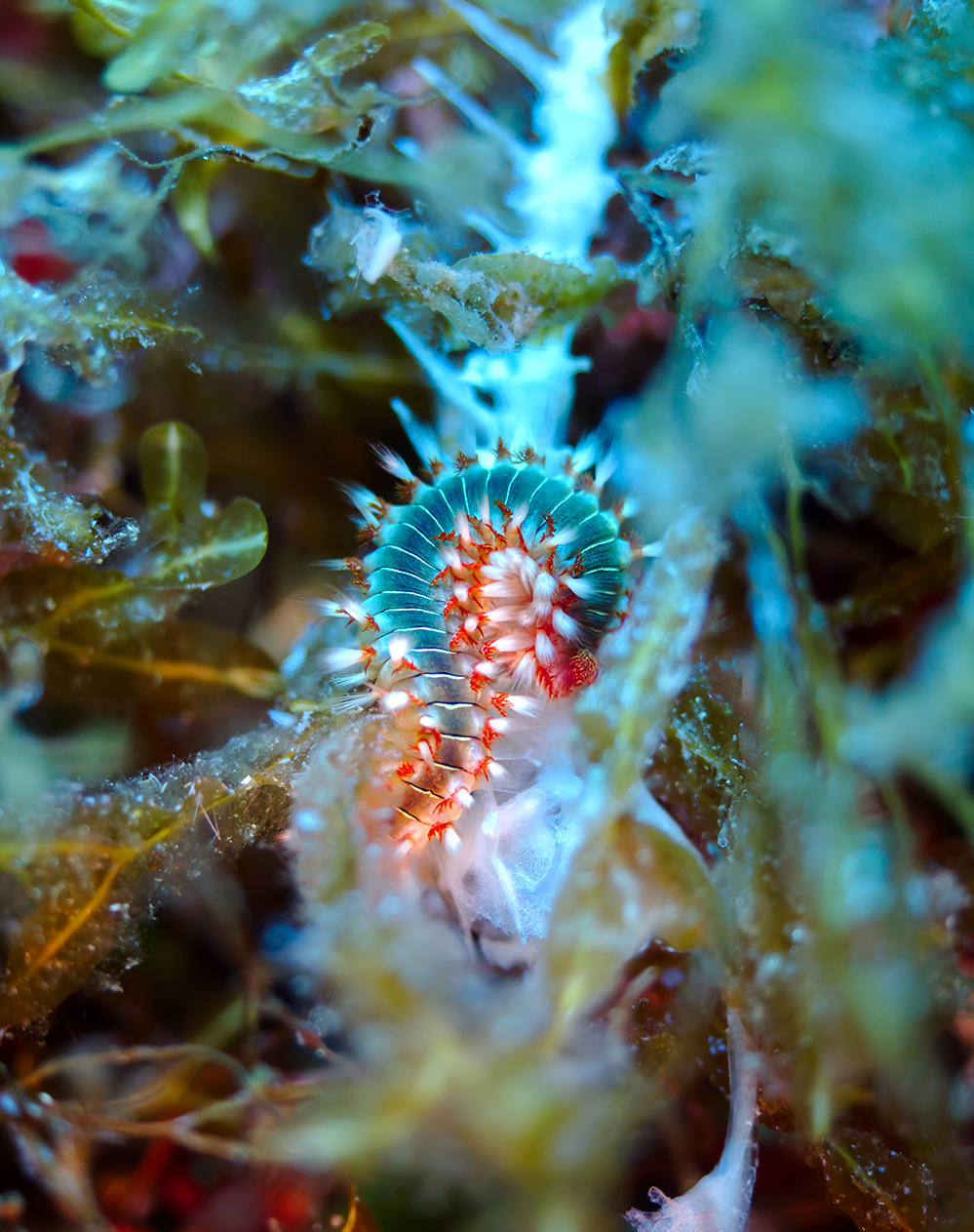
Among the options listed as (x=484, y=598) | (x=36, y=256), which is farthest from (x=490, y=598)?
(x=36, y=256)

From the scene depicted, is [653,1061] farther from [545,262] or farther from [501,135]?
[501,135]

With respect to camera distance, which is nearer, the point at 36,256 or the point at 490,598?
the point at 490,598

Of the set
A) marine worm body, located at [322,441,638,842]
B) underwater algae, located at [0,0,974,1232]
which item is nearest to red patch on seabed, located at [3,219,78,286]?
underwater algae, located at [0,0,974,1232]

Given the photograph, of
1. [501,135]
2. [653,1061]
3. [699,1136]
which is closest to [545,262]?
[501,135]

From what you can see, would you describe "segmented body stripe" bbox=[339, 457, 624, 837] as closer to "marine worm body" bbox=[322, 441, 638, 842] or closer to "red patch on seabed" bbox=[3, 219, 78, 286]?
"marine worm body" bbox=[322, 441, 638, 842]

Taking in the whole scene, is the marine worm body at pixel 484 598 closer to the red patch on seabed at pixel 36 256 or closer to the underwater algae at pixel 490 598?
the underwater algae at pixel 490 598

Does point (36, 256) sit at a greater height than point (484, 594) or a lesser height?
greater

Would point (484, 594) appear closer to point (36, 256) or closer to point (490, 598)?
point (490, 598)
